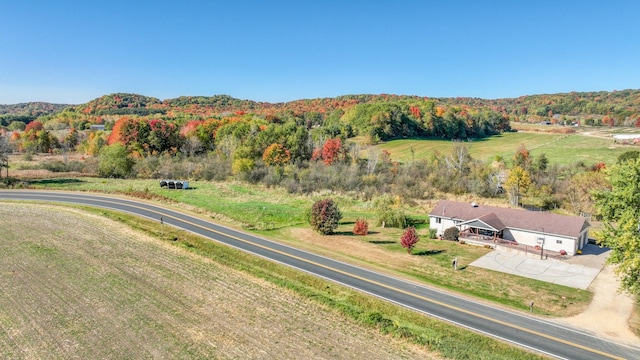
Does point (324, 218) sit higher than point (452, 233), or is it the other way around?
point (324, 218)

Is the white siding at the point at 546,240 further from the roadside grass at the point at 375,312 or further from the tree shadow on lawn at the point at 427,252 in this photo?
the roadside grass at the point at 375,312

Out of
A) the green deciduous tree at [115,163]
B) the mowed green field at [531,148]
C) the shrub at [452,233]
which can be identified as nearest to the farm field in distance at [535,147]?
the mowed green field at [531,148]

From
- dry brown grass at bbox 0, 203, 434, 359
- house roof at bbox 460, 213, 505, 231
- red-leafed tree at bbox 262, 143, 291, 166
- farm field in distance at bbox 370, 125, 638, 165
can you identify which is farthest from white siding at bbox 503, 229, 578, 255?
red-leafed tree at bbox 262, 143, 291, 166

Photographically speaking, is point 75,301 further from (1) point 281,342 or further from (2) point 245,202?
(2) point 245,202

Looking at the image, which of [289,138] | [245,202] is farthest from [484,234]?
[289,138]

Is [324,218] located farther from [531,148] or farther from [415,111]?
[415,111]

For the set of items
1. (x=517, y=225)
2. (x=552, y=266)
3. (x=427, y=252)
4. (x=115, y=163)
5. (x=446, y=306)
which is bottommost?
(x=552, y=266)

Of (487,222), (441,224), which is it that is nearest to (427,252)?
(441,224)
